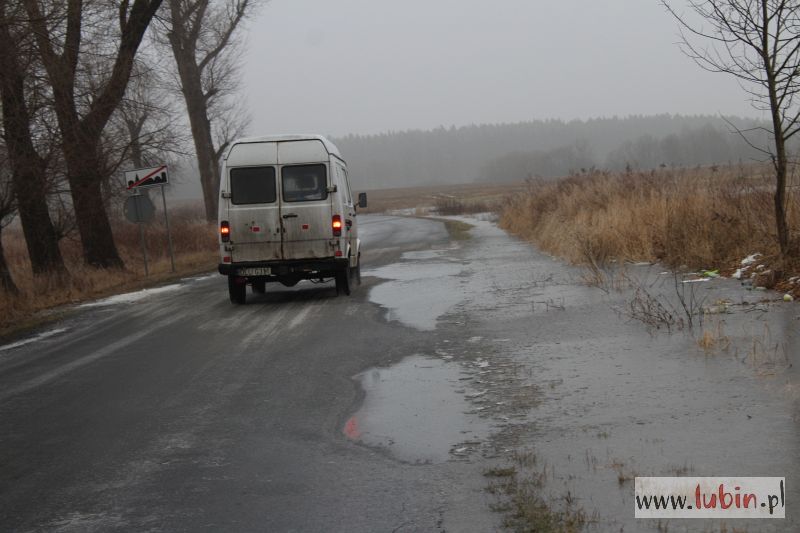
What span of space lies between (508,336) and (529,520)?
5262mm

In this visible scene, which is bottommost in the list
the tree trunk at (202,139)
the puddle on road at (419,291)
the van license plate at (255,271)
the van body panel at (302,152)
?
the puddle on road at (419,291)

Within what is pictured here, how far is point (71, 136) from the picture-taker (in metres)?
17.6

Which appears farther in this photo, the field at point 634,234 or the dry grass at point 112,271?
the dry grass at point 112,271

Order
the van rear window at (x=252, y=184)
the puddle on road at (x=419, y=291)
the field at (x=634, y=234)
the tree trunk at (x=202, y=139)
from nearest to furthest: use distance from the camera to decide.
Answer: the puddle on road at (x=419, y=291)
the field at (x=634, y=234)
the van rear window at (x=252, y=184)
the tree trunk at (x=202, y=139)

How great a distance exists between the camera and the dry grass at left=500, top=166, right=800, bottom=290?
1276cm

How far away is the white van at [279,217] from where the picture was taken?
13.6 meters

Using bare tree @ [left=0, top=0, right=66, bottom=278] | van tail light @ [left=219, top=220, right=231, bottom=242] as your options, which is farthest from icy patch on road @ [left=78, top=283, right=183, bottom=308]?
van tail light @ [left=219, top=220, right=231, bottom=242]

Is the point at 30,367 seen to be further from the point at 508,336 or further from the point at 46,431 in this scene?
the point at 508,336

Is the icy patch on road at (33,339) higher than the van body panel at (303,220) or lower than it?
lower

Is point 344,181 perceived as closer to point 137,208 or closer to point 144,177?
point 144,177

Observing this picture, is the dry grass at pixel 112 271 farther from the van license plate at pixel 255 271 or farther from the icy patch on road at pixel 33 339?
the van license plate at pixel 255 271

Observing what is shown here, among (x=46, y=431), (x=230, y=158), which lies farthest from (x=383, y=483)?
(x=230, y=158)

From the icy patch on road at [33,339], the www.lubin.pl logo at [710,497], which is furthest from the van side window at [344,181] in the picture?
the www.lubin.pl logo at [710,497]

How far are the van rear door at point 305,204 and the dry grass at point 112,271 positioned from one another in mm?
4317
